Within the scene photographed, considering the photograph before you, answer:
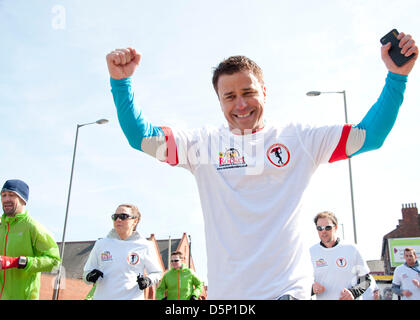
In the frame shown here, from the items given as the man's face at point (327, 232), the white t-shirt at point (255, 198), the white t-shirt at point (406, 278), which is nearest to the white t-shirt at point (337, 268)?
the man's face at point (327, 232)

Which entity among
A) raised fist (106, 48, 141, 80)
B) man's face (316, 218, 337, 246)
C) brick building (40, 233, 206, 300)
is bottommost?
brick building (40, 233, 206, 300)

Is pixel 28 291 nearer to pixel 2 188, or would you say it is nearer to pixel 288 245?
pixel 2 188

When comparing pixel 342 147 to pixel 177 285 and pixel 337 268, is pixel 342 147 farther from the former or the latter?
pixel 177 285

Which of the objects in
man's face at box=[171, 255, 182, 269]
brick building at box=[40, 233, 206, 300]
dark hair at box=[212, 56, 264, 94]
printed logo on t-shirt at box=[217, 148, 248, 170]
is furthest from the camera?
brick building at box=[40, 233, 206, 300]

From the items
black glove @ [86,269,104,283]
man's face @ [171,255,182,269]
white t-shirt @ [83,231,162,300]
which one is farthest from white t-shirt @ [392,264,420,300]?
black glove @ [86,269,104,283]

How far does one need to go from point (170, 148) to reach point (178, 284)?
888cm

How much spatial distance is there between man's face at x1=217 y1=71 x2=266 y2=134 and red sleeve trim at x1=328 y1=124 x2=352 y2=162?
51 centimetres

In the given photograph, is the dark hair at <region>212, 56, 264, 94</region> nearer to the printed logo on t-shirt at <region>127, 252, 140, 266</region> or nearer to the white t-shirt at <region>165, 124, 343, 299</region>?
the white t-shirt at <region>165, 124, 343, 299</region>

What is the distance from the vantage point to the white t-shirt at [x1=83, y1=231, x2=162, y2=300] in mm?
7164

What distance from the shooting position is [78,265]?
46500 mm

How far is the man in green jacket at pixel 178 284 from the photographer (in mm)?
10883

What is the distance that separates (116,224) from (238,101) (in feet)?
18.4

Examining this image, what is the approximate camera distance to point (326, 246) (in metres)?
8.20

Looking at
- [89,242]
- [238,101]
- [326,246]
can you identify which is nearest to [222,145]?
[238,101]
